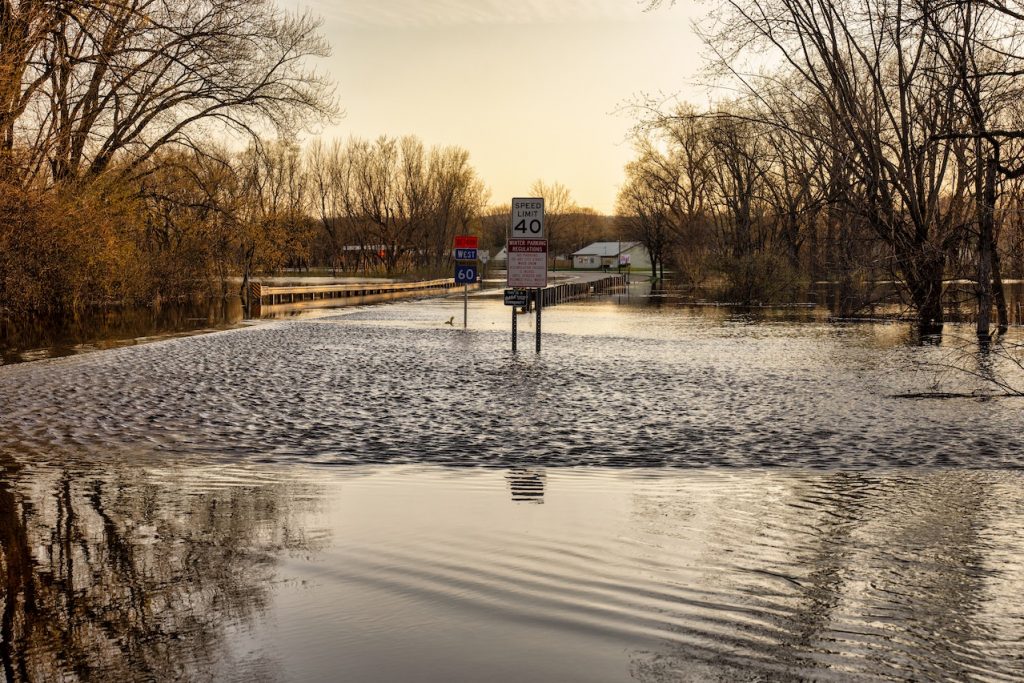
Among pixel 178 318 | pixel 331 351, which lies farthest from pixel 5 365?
pixel 178 318

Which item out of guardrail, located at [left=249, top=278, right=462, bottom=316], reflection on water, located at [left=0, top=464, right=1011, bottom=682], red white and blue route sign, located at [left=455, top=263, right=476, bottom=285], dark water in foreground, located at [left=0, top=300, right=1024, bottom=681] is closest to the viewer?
reflection on water, located at [left=0, top=464, right=1011, bottom=682]

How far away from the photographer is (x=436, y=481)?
9.20 m

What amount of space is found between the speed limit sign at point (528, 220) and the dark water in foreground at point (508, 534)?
7.53 meters

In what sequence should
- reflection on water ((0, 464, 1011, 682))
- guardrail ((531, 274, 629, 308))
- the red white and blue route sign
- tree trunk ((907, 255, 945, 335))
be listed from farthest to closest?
guardrail ((531, 274, 629, 308)) < the red white and blue route sign < tree trunk ((907, 255, 945, 335)) < reflection on water ((0, 464, 1011, 682))

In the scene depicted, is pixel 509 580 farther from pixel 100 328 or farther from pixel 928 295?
pixel 100 328

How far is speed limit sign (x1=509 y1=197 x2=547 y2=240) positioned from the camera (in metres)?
23.4

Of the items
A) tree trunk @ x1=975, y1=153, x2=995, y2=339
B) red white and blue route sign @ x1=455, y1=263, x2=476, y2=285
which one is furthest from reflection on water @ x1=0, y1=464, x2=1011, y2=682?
red white and blue route sign @ x1=455, y1=263, x2=476, y2=285

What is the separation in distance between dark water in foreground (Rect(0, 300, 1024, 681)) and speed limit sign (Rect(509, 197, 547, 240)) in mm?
A: 7530

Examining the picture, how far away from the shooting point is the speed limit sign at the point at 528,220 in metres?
23.4

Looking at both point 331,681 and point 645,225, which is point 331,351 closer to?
point 331,681

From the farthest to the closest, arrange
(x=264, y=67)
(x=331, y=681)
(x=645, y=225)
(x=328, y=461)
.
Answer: (x=645, y=225), (x=264, y=67), (x=328, y=461), (x=331, y=681)

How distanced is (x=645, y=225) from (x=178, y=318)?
78026 millimetres

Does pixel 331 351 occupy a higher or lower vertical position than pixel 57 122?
lower

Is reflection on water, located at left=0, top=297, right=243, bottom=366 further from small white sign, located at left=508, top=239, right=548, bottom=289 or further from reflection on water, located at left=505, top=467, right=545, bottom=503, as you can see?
reflection on water, located at left=505, top=467, right=545, bottom=503
